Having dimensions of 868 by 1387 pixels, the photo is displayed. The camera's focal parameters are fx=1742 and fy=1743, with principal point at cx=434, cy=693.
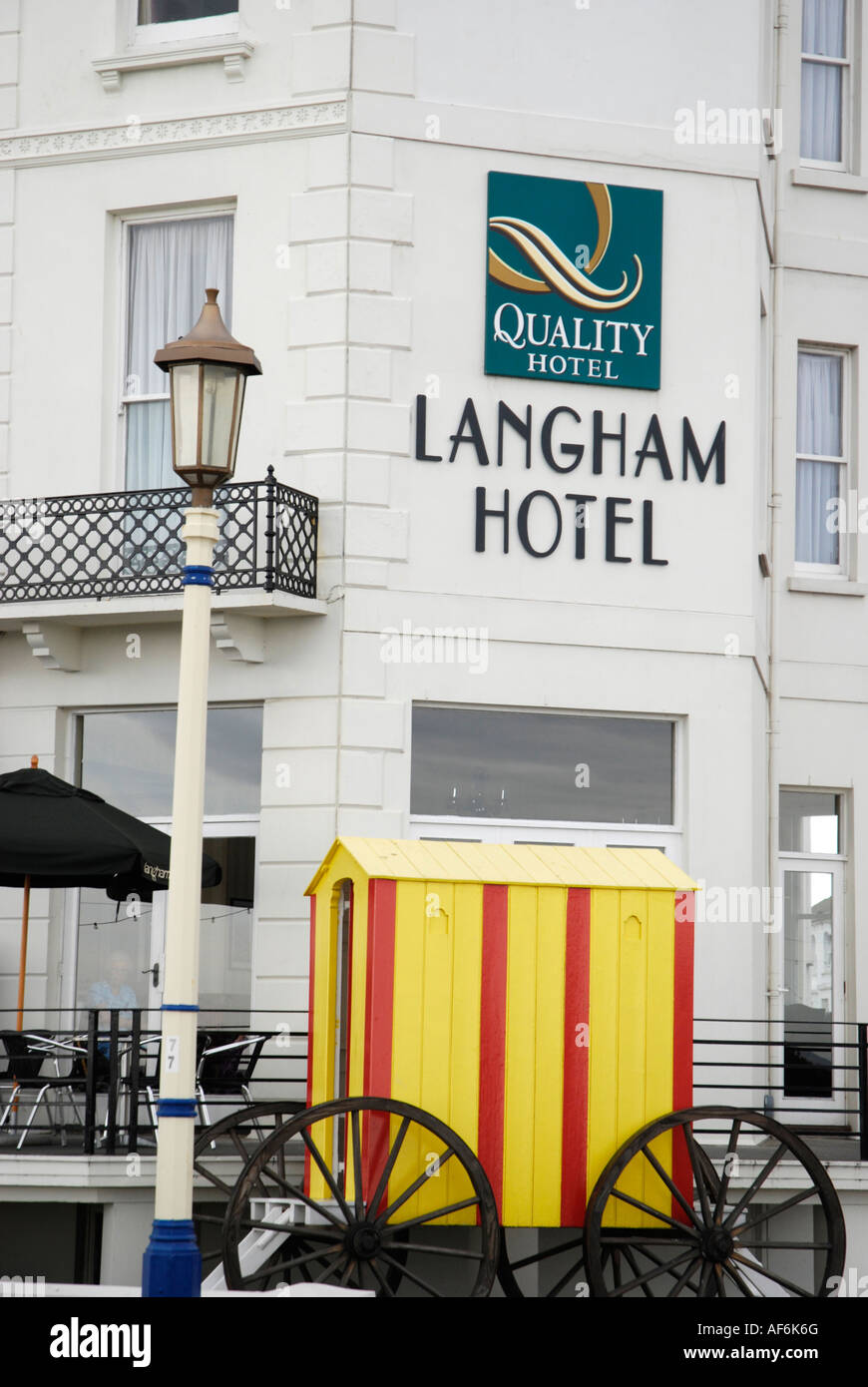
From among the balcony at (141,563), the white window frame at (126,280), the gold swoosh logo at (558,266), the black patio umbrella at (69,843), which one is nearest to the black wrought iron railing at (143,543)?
the balcony at (141,563)

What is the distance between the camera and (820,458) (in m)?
16.4

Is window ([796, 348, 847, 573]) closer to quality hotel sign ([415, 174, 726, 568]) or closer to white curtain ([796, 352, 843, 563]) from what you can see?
white curtain ([796, 352, 843, 563])

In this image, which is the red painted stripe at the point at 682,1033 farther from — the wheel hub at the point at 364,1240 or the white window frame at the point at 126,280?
the white window frame at the point at 126,280

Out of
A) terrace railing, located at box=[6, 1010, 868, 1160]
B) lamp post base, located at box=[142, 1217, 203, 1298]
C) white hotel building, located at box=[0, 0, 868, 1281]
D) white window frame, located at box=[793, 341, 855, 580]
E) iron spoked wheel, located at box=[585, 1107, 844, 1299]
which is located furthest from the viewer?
white window frame, located at box=[793, 341, 855, 580]

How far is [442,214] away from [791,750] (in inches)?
227

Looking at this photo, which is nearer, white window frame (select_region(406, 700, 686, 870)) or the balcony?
the balcony

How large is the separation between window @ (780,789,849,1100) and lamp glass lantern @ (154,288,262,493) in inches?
353

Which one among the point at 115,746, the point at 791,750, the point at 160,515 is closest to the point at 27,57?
the point at 160,515

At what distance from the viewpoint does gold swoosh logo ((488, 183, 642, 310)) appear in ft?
47.3

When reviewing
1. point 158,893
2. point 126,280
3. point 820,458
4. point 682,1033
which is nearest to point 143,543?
point 126,280

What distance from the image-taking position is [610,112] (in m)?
14.7

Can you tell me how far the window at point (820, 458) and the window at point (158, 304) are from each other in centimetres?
563

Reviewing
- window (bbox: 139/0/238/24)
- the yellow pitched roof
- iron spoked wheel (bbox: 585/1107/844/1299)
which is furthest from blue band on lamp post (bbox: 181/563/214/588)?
window (bbox: 139/0/238/24)
